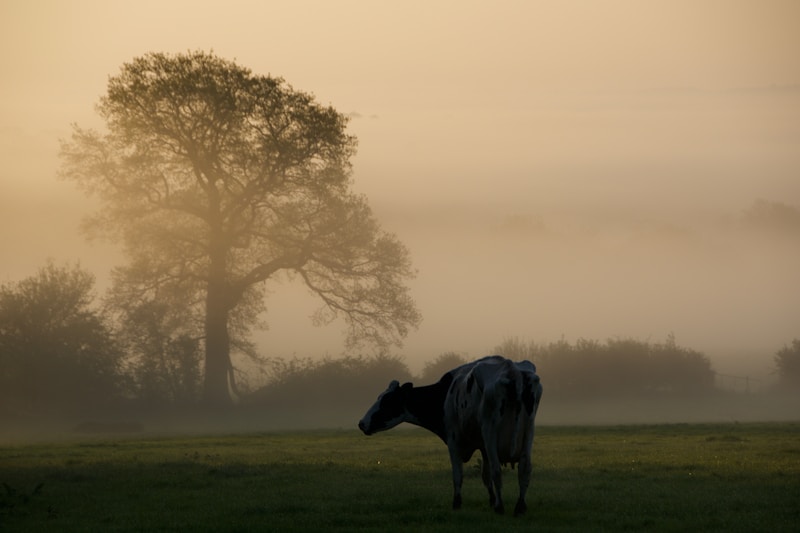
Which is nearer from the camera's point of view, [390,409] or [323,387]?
[390,409]

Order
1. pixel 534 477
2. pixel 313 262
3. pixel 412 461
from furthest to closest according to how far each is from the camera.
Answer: pixel 313 262
pixel 412 461
pixel 534 477

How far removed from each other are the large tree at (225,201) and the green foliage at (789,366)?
85.9 ft

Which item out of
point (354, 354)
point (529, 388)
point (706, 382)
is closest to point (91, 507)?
point (529, 388)

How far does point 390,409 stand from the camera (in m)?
20.0

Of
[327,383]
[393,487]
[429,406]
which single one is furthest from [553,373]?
[429,406]

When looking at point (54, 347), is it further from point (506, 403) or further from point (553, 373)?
point (506, 403)

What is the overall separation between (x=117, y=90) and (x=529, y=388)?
138ft

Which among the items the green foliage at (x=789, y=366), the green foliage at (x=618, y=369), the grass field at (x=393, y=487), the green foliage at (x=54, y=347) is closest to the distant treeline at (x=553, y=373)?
the green foliage at (x=618, y=369)

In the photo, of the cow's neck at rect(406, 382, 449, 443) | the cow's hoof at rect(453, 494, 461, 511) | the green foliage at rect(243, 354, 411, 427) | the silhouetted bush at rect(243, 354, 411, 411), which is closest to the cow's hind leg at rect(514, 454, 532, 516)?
the cow's hoof at rect(453, 494, 461, 511)

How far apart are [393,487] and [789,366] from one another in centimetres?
5152

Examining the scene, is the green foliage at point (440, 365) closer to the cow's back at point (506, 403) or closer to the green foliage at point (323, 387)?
the green foliage at point (323, 387)

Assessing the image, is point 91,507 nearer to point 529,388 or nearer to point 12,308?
point 529,388

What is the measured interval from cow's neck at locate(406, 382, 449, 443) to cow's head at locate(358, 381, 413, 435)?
0.43ft

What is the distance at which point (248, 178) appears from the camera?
5559cm
